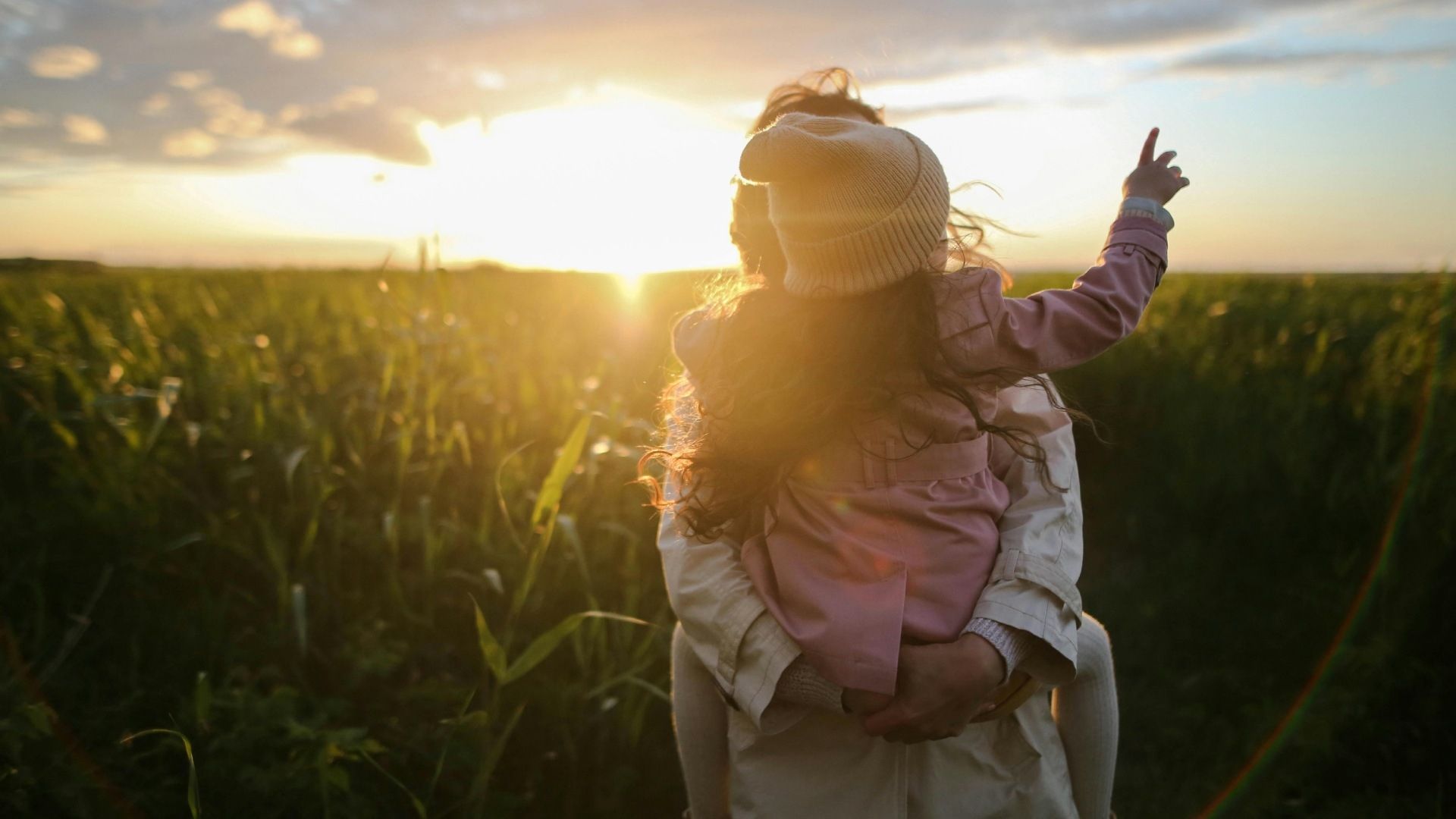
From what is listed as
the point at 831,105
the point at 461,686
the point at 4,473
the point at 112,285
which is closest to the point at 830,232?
the point at 831,105

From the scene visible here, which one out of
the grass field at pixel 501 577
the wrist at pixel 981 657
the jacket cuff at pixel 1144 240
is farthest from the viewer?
the grass field at pixel 501 577

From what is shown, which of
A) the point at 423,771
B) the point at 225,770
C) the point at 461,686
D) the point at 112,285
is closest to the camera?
the point at 225,770

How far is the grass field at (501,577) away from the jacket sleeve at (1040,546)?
83cm

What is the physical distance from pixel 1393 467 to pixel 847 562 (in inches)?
102

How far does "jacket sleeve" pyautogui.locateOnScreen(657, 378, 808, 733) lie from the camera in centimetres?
135

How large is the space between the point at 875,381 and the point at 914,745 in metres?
0.60

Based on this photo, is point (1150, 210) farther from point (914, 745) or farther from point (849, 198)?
point (914, 745)

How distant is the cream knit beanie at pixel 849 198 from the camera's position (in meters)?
1.29

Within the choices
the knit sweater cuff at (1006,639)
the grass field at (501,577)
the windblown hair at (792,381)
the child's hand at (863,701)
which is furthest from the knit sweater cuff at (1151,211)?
the grass field at (501,577)

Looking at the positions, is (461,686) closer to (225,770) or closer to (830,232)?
(225,770)

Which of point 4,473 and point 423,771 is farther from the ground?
point 4,473

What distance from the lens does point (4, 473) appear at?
3.22m

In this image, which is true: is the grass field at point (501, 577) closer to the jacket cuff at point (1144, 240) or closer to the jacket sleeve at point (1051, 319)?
the jacket sleeve at point (1051, 319)

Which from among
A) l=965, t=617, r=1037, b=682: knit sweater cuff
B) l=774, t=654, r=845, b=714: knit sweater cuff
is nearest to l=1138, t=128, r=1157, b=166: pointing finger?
l=965, t=617, r=1037, b=682: knit sweater cuff
